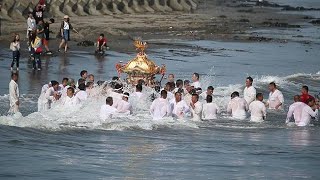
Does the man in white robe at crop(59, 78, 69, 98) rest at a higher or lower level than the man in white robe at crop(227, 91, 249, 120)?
higher

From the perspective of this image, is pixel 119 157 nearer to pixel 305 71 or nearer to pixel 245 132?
pixel 245 132

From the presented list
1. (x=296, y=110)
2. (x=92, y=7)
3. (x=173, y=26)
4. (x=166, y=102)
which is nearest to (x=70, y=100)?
(x=166, y=102)

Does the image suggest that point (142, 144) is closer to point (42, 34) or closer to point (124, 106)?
point (124, 106)

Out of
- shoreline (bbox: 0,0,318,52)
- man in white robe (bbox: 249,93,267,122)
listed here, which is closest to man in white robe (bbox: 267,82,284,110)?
man in white robe (bbox: 249,93,267,122)

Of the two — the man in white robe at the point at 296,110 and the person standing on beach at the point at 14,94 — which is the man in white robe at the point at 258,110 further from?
the person standing on beach at the point at 14,94

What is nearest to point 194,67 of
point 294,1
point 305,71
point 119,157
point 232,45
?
point 305,71

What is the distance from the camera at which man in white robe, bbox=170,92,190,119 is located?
24.3 meters

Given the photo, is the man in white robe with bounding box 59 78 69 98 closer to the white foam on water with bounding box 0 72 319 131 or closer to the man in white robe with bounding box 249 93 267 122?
the white foam on water with bounding box 0 72 319 131

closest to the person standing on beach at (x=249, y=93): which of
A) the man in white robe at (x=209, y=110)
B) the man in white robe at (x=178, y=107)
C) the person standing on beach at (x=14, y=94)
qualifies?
the man in white robe at (x=209, y=110)

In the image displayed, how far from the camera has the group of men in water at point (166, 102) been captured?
79.0 feet

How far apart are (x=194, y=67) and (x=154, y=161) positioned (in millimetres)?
17042

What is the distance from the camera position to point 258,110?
2539cm

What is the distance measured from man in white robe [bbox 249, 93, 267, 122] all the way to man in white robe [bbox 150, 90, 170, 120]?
7.97 feet

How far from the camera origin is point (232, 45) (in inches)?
1813
